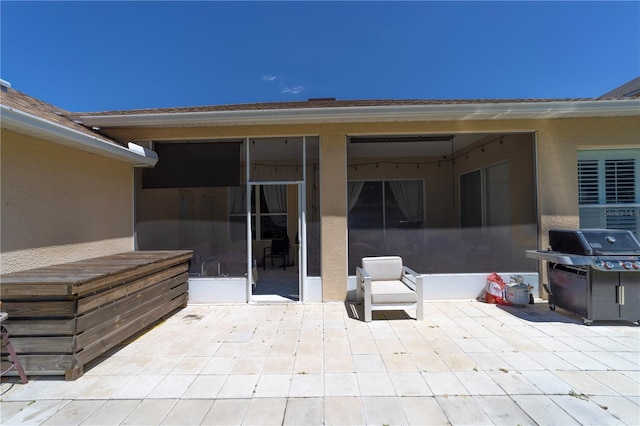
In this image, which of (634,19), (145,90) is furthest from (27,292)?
(145,90)

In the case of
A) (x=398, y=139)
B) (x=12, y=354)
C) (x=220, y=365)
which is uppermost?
(x=398, y=139)

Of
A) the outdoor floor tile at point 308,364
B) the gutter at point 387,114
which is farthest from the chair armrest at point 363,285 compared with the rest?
the gutter at point 387,114

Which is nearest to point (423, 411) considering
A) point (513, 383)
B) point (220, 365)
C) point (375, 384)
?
point (375, 384)

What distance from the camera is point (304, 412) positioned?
229 centimetres

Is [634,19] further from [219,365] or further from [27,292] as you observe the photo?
[27,292]

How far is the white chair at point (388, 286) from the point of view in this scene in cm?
436

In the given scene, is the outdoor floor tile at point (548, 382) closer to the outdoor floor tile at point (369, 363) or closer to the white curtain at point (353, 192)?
the outdoor floor tile at point (369, 363)

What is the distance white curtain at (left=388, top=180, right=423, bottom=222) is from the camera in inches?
229

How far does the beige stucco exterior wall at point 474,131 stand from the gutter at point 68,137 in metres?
1.11

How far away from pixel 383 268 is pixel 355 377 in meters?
2.56

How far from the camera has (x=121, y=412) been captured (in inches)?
91.3

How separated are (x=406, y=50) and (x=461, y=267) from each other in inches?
302

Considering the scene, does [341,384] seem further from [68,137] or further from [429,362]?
[68,137]

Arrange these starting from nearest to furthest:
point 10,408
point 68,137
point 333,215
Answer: point 10,408, point 68,137, point 333,215
